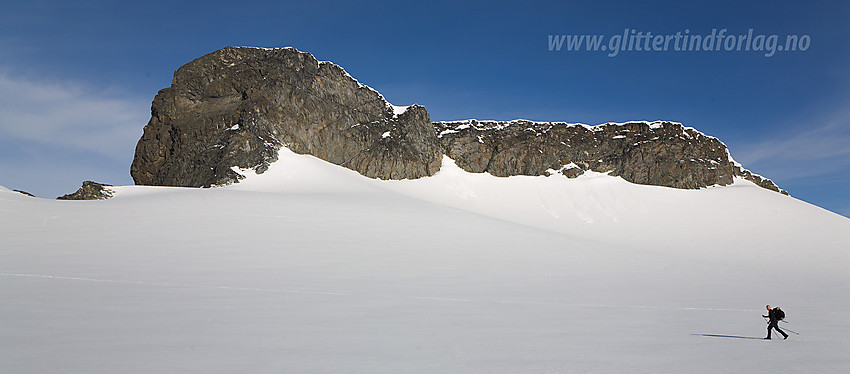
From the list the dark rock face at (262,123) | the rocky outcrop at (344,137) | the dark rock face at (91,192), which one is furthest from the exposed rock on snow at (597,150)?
the dark rock face at (91,192)

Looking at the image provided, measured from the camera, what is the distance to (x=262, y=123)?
45.9m

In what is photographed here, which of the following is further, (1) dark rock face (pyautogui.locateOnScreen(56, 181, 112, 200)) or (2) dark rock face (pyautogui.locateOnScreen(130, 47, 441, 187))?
(2) dark rock face (pyautogui.locateOnScreen(130, 47, 441, 187))

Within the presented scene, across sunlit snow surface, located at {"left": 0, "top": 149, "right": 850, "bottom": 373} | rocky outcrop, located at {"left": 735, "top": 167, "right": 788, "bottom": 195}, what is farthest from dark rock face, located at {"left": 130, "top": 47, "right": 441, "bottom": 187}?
rocky outcrop, located at {"left": 735, "top": 167, "right": 788, "bottom": 195}

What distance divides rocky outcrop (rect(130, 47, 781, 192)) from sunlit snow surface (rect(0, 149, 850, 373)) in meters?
17.3

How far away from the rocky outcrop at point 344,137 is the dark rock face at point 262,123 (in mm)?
115

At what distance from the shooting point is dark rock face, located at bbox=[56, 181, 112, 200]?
2803 cm

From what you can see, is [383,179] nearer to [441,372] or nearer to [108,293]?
[108,293]

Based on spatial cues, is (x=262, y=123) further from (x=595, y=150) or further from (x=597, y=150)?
(x=597, y=150)

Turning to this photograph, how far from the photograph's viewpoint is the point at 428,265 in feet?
60.4

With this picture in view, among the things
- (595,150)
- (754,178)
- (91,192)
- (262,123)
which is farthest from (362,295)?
(754,178)

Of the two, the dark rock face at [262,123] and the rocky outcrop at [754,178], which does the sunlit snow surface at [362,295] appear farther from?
the rocky outcrop at [754,178]

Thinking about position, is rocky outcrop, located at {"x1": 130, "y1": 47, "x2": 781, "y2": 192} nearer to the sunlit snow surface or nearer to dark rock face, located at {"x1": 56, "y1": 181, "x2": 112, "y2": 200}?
dark rock face, located at {"x1": 56, "y1": 181, "x2": 112, "y2": 200}

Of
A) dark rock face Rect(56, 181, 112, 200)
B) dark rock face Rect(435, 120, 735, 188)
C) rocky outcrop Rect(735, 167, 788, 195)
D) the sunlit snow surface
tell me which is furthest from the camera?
rocky outcrop Rect(735, 167, 788, 195)

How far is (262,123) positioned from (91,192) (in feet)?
61.6
